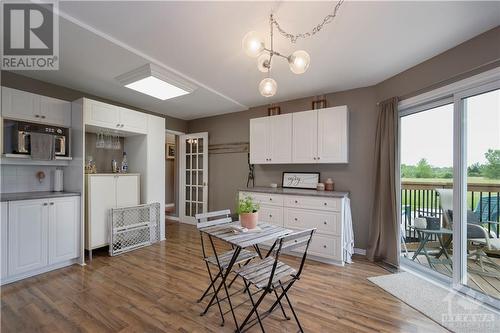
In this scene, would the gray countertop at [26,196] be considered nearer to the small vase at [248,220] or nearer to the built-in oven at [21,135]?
the built-in oven at [21,135]

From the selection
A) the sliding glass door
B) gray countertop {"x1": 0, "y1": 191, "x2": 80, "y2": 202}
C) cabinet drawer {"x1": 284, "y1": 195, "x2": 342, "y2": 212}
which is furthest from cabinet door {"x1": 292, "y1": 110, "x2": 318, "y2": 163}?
gray countertop {"x1": 0, "y1": 191, "x2": 80, "y2": 202}

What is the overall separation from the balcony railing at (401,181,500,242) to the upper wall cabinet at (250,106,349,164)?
932mm

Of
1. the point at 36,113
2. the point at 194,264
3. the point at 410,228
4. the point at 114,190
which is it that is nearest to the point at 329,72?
the point at 410,228

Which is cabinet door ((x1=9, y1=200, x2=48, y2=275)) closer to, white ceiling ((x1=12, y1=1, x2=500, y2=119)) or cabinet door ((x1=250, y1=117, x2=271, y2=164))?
white ceiling ((x1=12, y1=1, x2=500, y2=119))

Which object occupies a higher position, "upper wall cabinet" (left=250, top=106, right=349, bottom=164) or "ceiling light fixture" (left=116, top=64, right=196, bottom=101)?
"ceiling light fixture" (left=116, top=64, right=196, bottom=101)

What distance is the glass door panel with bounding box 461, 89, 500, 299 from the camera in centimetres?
214

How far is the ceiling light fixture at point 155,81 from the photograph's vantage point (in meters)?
2.80

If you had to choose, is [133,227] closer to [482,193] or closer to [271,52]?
[271,52]

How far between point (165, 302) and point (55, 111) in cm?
294

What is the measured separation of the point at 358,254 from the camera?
3.50 m

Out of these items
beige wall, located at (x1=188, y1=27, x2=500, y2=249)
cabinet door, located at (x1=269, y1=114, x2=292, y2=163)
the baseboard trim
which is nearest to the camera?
beige wall, located at (x1=188, y1=27, x2=500, y2=249)

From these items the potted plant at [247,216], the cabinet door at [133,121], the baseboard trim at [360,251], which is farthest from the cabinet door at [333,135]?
the cabinet door at [133,121]

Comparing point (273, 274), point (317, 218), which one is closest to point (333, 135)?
point (317, 218)

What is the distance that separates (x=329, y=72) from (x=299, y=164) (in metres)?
1.63
